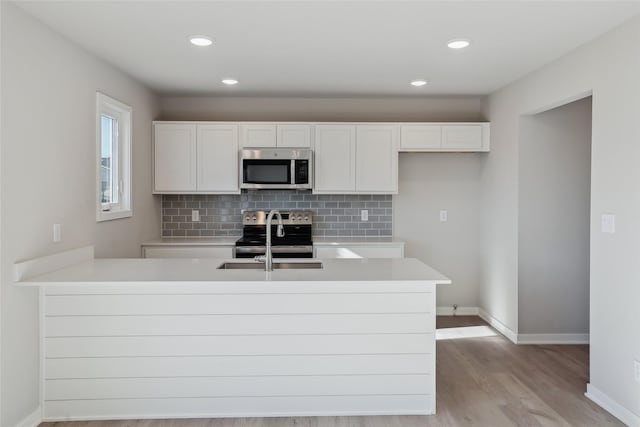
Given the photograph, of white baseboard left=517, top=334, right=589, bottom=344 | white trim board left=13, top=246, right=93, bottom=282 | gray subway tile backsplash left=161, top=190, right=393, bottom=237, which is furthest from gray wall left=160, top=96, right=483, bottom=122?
white baseboard left=517, top=334, right=589, bottom=344

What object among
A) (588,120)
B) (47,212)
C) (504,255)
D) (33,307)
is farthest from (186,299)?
(588,120)

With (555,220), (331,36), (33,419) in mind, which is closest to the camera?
(33,419)

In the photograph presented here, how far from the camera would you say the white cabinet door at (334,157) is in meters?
5.01

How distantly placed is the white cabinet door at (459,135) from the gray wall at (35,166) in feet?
10.5

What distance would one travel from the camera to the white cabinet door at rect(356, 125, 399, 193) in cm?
504

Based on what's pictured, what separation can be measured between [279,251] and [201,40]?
2.16 meters

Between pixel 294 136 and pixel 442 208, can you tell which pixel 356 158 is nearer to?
pixel 294 136

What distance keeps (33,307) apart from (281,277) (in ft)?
4.60

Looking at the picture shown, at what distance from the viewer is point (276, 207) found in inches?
211

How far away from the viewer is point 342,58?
3.72 m

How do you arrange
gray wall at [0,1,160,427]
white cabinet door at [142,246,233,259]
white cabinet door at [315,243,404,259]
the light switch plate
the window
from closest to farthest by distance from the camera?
gray wall at [0,1,160,427] → the light switch plate → the window → white cabinet door at [142,246,233,259] → white cabinet door at [315,243,404,259]

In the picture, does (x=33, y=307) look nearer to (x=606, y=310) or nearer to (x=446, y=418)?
(x=446, y=418)

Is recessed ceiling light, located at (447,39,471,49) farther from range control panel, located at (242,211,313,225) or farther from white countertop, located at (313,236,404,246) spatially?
range control panel, located at (242,211,313,225)

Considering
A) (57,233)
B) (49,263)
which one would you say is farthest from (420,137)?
(49,263)
